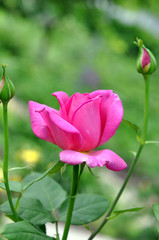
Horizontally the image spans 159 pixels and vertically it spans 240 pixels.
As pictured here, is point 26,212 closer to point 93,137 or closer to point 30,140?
point 93,137

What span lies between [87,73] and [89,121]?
146 inches

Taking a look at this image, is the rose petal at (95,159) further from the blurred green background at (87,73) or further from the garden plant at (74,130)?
the blurred green background at (87,73)

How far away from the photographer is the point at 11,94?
0.75ft

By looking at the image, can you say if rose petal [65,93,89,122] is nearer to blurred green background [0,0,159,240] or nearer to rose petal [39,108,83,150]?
rose petal [39,108,83,150]

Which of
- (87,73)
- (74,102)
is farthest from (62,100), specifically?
(87,73)

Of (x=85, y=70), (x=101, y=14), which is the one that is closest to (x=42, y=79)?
(x=85, y=70)

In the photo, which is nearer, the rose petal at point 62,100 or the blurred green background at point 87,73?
the rose petal at point 62,100

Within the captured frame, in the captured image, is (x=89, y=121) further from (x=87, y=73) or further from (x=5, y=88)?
(x=87, y=73)

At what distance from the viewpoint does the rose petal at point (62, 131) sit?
0.73 ft

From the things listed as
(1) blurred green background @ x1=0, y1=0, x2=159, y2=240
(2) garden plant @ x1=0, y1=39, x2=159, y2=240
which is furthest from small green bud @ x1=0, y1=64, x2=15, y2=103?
(1) blurred green background @ x1=0, y1=0, x2=159, y2=240

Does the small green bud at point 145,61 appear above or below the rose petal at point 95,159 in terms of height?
above

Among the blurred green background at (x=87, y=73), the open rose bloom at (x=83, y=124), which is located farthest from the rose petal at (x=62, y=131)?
the blurred green background at (x=87, y=73)

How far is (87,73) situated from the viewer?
12.8 feet

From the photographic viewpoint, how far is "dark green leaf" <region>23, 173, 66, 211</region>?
32 cm
